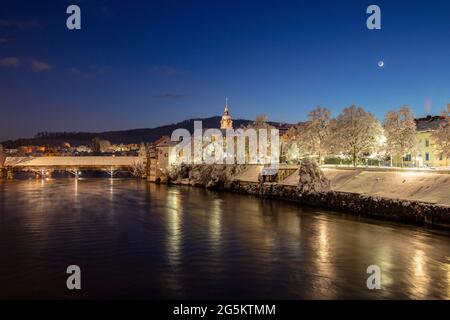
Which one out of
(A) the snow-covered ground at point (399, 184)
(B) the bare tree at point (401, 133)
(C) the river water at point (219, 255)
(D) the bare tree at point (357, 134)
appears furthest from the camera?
(D) the bare tree at point (357, 134)

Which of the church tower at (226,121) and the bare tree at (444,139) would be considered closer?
the bare tree at (444,139)

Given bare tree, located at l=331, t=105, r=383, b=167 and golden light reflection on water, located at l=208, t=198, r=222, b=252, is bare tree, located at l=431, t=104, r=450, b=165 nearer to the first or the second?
bare tree, located at l=331, t=105, r=383, b=167

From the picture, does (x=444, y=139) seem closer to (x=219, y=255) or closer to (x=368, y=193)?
(x=368, y=193)

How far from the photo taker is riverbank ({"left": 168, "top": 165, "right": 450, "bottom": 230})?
125 feet

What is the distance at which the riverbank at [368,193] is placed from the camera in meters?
38.0

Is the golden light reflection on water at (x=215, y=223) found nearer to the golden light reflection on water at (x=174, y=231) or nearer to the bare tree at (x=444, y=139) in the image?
the golden light reflection on water at (x=174, y=231)

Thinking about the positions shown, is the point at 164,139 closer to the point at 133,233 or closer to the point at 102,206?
the point at 102,206

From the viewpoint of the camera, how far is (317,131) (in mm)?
80062

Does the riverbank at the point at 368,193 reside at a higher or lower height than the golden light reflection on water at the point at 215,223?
higher

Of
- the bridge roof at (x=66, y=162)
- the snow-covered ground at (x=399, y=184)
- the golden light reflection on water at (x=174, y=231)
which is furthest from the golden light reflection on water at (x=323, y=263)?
the bridge roof at (x=66, y=162)

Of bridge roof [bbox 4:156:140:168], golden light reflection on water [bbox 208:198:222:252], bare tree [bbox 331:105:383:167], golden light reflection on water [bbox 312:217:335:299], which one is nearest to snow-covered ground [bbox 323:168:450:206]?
golden light reflection on water [bbox 312:217:335:299]

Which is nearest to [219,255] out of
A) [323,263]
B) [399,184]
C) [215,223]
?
[323,263]

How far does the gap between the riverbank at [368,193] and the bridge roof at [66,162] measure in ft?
262

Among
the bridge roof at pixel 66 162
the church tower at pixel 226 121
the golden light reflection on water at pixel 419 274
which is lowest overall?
the golden light reflection on water at pixel 419 274
